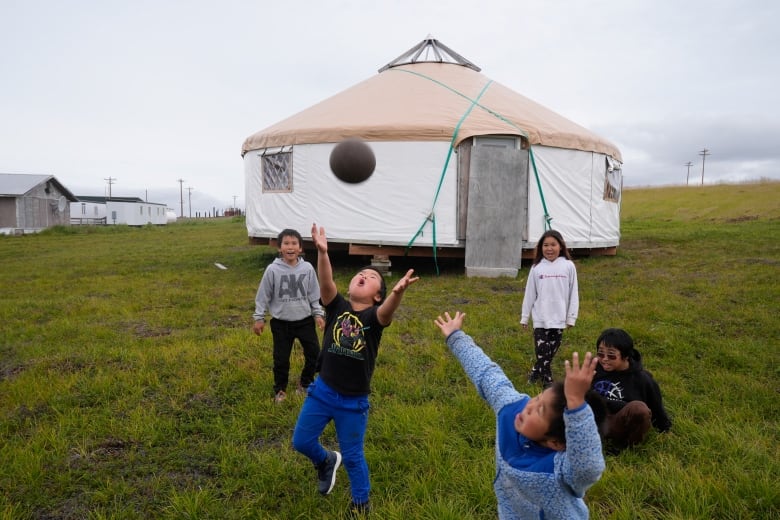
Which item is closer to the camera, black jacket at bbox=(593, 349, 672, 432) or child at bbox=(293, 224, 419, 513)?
child at bbox=(293, 224, 419, 513)

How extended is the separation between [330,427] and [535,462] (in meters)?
2.16

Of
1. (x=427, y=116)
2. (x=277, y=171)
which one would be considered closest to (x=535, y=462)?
(x=427, y=116)

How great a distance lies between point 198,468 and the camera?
304cm

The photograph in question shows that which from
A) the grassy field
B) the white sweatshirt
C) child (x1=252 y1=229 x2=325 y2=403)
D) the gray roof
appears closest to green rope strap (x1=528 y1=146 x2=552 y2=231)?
the grassy field

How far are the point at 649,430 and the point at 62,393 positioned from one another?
13.9 ft

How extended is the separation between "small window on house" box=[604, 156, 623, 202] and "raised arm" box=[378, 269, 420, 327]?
999 cm

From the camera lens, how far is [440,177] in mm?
9297

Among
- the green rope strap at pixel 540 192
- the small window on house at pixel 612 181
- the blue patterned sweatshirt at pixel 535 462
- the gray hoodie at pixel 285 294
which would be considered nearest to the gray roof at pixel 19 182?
the green rope strap at pixel 540 192

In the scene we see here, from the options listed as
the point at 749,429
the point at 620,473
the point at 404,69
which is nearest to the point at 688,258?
the point at 404,69

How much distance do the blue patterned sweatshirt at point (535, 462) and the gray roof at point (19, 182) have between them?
32.5 m

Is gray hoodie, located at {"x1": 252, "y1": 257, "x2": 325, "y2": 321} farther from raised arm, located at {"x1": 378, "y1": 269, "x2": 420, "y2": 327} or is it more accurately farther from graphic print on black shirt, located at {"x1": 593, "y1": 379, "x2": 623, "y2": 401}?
graphic print on black shirt, located at {"x1": 593, "y1": 379, "x2": 623, "y2": 401}

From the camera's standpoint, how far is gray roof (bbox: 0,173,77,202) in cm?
2739

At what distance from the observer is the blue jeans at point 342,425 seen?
2.46 meters

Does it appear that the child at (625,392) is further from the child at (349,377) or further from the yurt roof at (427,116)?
the yurt roof at (427,116)
